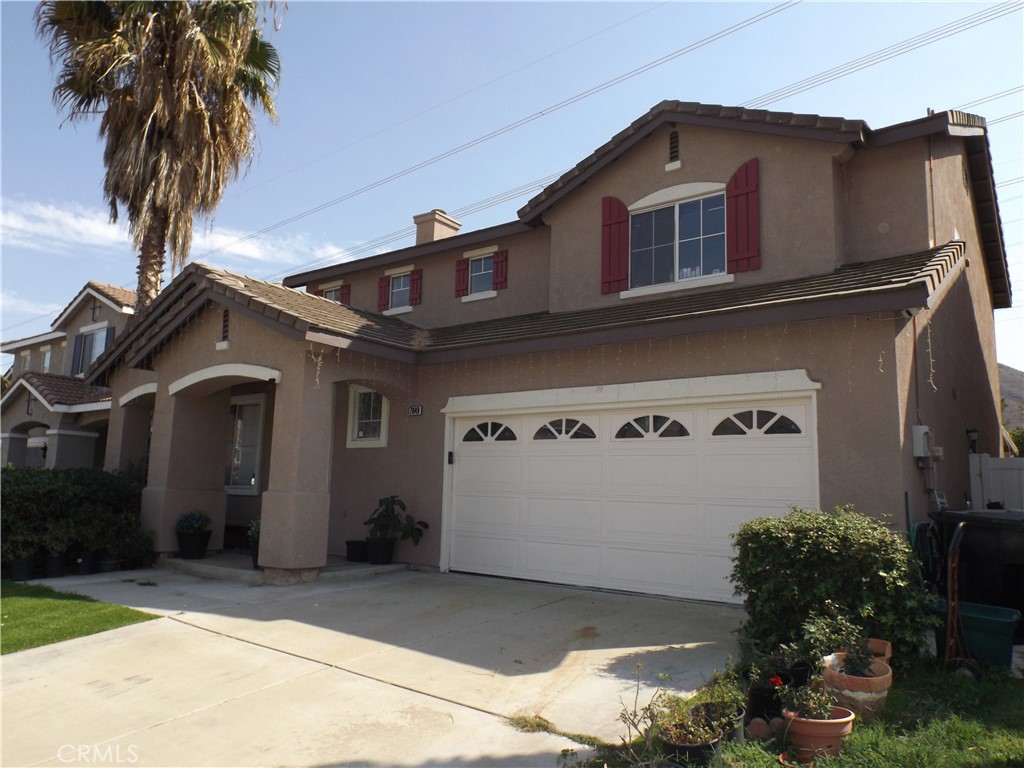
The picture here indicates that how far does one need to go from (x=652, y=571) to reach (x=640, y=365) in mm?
2658

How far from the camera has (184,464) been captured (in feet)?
41.8

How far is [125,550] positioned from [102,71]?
32.6 feet

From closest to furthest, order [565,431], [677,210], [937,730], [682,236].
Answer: [937,730] < [565,431] < [682,236] < [677,210]

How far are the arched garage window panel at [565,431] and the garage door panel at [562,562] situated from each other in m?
1.50

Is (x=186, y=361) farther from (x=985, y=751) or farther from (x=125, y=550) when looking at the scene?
(x=985, y=751)

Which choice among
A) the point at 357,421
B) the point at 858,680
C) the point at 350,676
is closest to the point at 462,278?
the point at 357,421

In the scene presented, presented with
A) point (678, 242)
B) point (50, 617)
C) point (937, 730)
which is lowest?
point (50, 617)

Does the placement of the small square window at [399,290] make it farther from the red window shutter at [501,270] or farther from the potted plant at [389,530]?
the potted plant at [389,530]

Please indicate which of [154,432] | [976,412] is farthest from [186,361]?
[976,412]

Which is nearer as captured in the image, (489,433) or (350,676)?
(350,676)

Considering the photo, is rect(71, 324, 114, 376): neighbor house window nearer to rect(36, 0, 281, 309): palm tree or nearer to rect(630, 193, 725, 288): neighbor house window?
rect(36, 0, 281, 309): palm tree

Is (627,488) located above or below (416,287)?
below

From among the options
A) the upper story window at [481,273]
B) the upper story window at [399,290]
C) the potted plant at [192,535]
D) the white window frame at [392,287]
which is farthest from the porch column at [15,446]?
the upper story window at [481,273]

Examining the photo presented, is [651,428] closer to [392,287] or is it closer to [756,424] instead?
[756,424]
